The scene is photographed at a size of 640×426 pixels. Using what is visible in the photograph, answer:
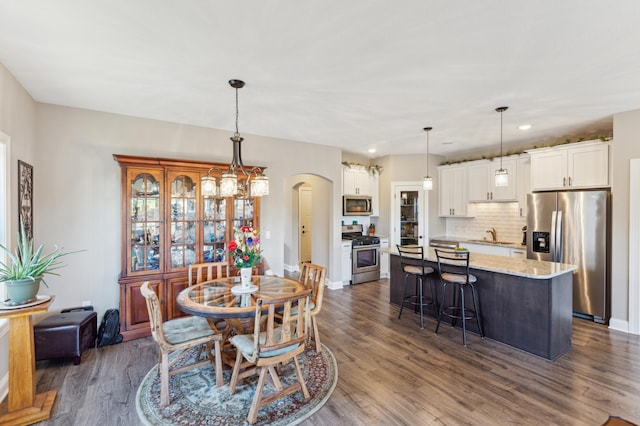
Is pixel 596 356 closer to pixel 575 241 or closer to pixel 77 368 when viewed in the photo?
pixel 575 241

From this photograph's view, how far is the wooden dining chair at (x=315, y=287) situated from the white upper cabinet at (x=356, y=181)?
302cm

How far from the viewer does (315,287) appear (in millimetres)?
3311

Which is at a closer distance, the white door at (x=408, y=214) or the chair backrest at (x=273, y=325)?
the chair backrest at (x=273, y=325)

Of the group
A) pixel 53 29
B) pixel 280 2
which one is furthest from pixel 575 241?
pixel 53 29

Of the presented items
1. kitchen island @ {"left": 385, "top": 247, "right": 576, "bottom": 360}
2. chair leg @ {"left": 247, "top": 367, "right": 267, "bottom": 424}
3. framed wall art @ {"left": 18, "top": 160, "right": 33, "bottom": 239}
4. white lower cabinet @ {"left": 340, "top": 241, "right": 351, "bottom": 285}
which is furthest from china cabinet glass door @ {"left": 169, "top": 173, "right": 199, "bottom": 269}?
kitchen island @ {"left": 385, "top": 247, "right": 576, "bottom": 360}

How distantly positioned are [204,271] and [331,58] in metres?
2.96

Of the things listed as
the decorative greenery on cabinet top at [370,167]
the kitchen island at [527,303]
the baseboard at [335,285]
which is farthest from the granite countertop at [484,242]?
the baseboard at [335,285]

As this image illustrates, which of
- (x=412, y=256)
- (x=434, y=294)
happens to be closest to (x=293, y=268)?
(x=412, y=256)

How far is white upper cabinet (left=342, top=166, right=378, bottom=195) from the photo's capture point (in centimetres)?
628

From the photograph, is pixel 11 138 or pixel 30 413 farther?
pixel 11 138

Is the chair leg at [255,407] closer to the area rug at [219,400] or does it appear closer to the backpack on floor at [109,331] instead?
the area rug at [219,400]

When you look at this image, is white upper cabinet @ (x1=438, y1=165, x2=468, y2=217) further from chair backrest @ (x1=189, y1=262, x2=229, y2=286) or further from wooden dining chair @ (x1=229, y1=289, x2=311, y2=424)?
wooden dining chair @ (x1=229, y1=289, x2=311, y2=424)

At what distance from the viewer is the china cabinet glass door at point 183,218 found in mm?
3848

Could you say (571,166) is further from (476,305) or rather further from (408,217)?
(408,217)
